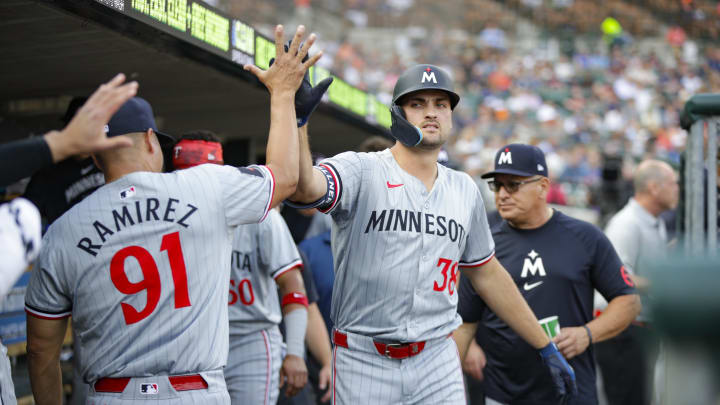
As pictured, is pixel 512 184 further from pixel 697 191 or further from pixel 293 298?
pixel 293 298

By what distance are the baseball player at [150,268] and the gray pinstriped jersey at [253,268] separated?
1152 mm

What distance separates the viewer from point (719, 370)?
931 millimetres

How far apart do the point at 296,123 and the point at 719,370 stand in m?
1.94

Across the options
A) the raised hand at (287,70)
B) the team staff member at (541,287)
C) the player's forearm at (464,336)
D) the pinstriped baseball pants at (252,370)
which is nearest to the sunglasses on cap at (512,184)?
the team staff member at (541,287)

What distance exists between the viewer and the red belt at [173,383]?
2.54 m

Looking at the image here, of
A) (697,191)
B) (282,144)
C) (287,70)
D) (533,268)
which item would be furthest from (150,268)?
(697,191)

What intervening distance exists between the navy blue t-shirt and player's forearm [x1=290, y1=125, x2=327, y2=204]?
5.30 ft

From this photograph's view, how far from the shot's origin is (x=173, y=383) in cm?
254

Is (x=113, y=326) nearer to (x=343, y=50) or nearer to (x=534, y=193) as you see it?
(x=534, y=193)

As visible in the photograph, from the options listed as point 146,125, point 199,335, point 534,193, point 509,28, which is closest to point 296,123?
point 146,125

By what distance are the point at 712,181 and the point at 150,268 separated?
264 cm

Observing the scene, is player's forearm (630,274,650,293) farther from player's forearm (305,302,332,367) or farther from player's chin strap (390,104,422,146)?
player's forearm (305,302,332,367)

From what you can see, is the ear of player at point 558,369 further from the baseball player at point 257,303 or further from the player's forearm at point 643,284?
the player's forearm at point 643,284

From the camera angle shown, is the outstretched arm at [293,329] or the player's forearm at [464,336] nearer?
the outstretched arm at [293,329]
